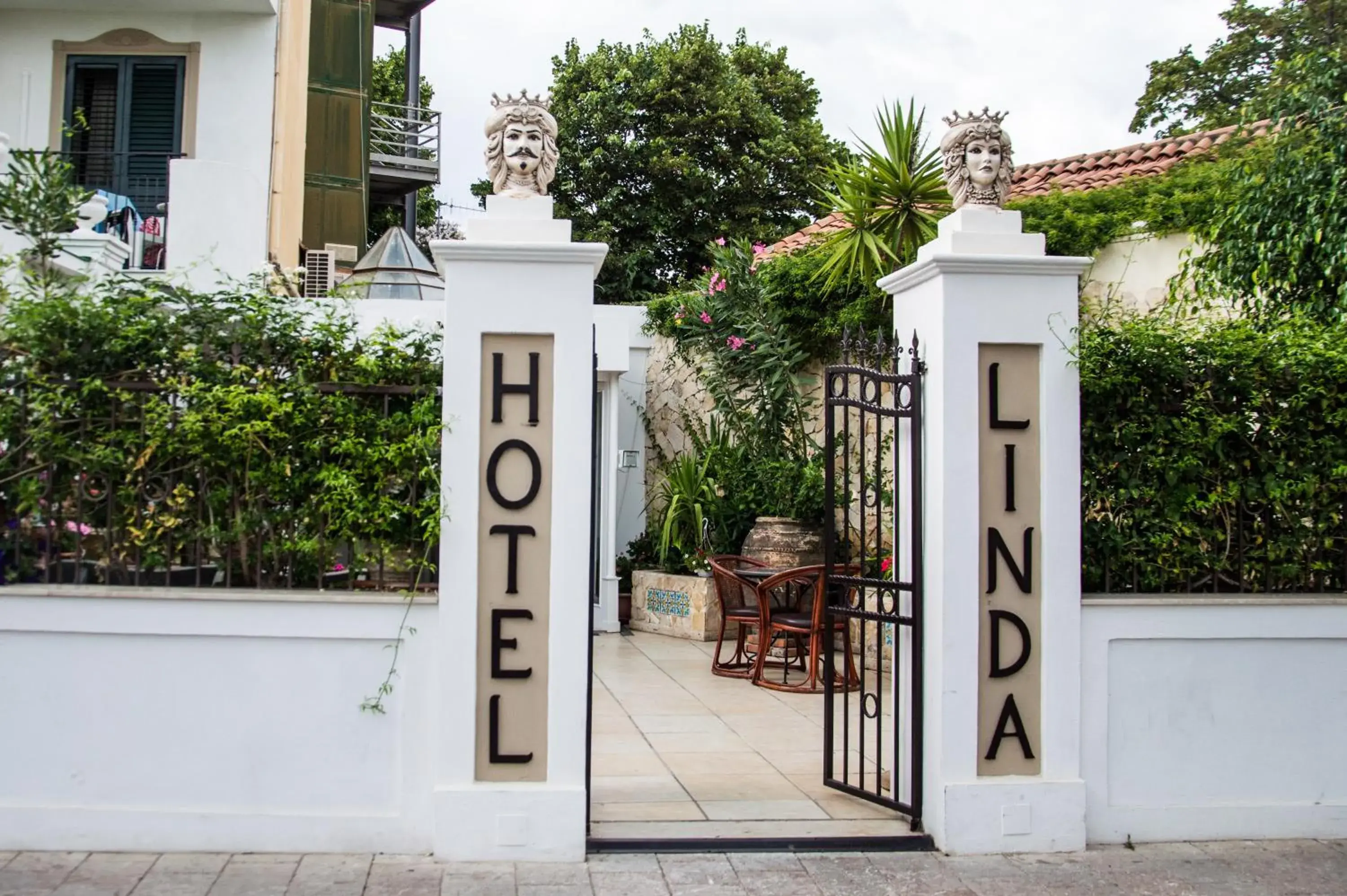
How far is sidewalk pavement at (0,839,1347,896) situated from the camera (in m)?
4.38

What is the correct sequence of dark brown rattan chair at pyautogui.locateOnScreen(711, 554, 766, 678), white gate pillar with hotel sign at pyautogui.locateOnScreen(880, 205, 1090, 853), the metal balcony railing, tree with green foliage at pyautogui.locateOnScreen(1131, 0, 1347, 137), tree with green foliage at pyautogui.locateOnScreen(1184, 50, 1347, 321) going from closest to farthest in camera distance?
white gate pillar with hotel sign at pyautogui.locateOnScreen(880, 205, 1090, 853) → tree with green foliage at pyautogui.locateOnScreen(1184, 50, 1347, 321) → dark brown rattan chair at pyautogui.locateOnScreen(711, 554, 766, 678) → tree with green foliage at pyautogui.locateOnScreen(1131, 0, 1347, 137) → the metal balcony railing

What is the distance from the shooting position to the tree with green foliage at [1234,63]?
773 inches

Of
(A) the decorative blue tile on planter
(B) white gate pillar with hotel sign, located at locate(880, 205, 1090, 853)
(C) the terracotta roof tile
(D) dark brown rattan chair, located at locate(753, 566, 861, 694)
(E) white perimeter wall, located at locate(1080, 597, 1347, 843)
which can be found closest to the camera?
(B) white gate pillar with hotel sign, located at locate(880, 205, 1090, 853)

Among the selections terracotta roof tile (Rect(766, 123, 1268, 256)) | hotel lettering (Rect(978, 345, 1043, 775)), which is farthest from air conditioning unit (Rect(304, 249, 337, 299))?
hotel lettering (Rect(978, 345, 1043, 775))

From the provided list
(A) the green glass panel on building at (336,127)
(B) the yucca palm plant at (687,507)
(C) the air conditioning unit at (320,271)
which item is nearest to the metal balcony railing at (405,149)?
(A) the green glass panel on building at (336,127)

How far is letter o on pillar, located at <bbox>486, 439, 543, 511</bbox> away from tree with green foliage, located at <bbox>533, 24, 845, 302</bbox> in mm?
18210

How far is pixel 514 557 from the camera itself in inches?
192

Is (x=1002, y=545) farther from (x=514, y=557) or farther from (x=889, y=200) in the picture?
(x=889, y=200)

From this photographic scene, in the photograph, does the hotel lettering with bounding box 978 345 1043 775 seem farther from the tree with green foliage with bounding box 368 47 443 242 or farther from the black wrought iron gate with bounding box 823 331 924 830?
the tree with green foliage with bounding box 368 47 443 242

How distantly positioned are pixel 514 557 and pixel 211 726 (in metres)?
1.45

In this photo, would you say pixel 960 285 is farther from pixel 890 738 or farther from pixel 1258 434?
pixel 890 738

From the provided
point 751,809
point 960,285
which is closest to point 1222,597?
point 960,285

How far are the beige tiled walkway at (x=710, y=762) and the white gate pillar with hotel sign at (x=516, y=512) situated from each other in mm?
630

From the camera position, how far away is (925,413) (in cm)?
522
